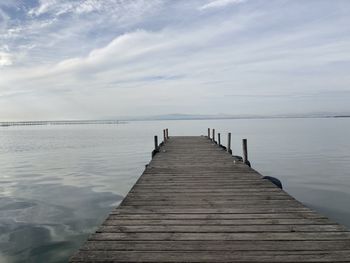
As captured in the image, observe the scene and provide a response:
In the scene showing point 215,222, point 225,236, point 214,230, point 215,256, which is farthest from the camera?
point 215,222

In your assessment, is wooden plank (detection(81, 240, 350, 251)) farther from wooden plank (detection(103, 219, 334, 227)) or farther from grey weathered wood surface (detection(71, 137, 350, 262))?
wooden plank (detection(103, 219, 334, 227))

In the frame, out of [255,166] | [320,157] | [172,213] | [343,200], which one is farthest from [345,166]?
[172,213]

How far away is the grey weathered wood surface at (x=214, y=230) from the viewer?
4.25 metres

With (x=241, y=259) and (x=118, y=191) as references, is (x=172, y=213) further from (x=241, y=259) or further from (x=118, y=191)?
(x=118, y=191)

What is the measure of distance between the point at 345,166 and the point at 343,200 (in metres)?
8.94

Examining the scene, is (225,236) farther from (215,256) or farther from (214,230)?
(215,256)

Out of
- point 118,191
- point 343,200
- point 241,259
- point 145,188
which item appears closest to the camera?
point 241,259

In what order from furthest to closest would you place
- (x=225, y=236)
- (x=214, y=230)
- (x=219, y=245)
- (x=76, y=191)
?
(x=76, y=191), (x=214, y=230), (x=225, y=236), (x=219, y=245)

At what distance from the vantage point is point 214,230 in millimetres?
5180

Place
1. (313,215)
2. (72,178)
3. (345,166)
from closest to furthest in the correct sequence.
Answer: (313,215), (72,178), (345,166)

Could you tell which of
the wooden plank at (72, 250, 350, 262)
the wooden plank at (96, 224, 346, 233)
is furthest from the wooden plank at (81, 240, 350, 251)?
the wooden plank at (96, 224, 346, 233)

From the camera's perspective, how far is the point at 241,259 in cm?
413

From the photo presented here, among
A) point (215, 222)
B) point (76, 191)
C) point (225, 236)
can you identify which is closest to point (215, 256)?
point (225, 236)

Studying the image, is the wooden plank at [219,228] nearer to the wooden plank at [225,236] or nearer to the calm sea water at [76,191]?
the wooden plank at [225,236]
